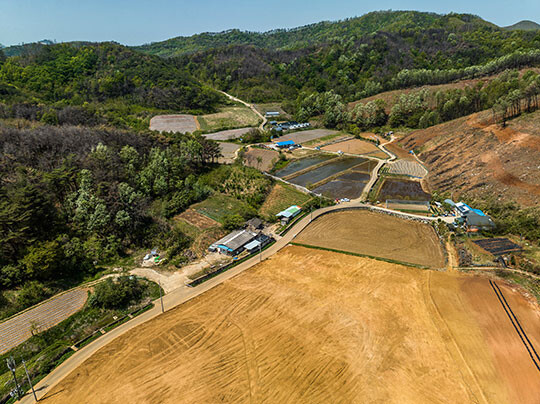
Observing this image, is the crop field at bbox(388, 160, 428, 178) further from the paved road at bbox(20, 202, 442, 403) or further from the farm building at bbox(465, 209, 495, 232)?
the farm building at bbox(465, 209, 495, 232)

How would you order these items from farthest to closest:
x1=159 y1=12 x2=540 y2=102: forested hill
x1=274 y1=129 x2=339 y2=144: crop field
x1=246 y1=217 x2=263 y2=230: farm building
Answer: x1=159 y1=12 x2=540 y2=102: forested hill
x1=274 y1=129 x2=339 y2=144: crop field
x1=246 y1=217 x2=263 y2=230: farm building

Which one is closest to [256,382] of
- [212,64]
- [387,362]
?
[387,362]

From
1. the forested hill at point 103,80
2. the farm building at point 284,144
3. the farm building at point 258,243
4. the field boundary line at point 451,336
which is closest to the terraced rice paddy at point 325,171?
the farm building at point 284,144

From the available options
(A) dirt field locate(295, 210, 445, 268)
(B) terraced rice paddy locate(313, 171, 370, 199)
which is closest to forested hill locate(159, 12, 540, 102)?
(B) terraced rice paddy locate(313, 171, 370, 199)

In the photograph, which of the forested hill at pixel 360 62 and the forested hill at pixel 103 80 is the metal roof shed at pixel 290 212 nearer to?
the forested hill at pixel 103 80

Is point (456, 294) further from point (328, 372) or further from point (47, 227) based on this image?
point (47, 227)

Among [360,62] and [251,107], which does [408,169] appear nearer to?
[251,107]

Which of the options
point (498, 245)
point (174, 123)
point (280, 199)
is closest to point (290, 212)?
point (280, 199)
